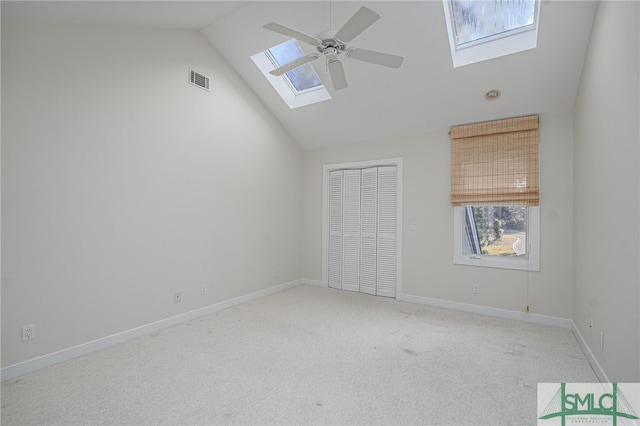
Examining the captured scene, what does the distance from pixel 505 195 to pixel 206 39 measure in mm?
4113

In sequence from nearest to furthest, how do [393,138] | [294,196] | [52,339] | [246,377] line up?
[246,377]
[52,339]
[393,138]
[294,196]

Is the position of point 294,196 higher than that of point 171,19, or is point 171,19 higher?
point 171,19

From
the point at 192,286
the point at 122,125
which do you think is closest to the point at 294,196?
the point at 192,286

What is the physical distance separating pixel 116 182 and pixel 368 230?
3393mm

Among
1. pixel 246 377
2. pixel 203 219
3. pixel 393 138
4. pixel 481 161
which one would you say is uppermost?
pixel 393 138

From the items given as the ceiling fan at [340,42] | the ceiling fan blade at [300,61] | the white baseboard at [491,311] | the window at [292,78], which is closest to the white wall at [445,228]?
the white baseboard at [491,311]

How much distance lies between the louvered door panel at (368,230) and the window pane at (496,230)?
4.37 ft

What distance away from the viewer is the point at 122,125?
9.71 feet

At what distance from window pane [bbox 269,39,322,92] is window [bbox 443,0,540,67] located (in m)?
1.76

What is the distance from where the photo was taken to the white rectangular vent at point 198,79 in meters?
3.58

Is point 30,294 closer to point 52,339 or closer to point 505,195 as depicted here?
point 52,339

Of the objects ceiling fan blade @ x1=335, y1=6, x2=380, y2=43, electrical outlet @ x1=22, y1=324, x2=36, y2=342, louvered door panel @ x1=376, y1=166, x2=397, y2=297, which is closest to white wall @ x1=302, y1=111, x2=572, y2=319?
louvered door panel @ x1=376, y1=166, x2=397, y2=297

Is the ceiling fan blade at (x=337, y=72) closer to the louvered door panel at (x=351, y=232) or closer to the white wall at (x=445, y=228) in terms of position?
the white wall at (x=445, y=228)

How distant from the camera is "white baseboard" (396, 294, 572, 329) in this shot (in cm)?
345
